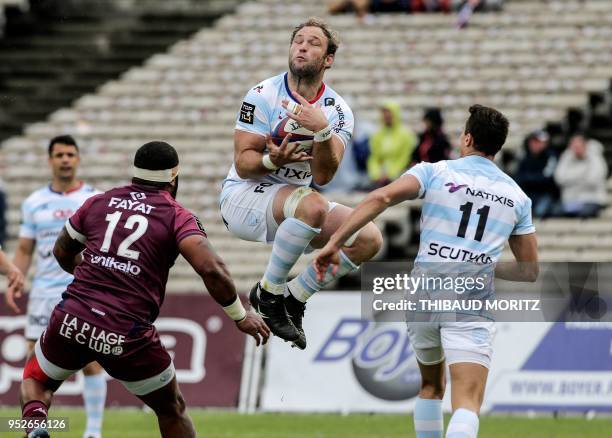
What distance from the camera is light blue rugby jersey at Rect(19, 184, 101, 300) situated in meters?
12.9

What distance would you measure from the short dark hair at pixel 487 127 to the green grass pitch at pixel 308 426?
5252mm

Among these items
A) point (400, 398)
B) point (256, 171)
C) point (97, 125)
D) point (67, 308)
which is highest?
point (256, 171)

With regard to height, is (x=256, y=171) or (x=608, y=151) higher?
(x=256, y=171)

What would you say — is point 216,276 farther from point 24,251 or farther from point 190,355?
point 190,355

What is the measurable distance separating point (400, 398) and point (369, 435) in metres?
1.97

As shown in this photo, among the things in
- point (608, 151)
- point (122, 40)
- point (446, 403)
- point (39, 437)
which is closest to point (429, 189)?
point (39, 437)

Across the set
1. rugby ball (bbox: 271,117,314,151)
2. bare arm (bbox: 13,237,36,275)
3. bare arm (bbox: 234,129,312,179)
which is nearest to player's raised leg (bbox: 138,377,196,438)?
bare arm (bbox: 234,129,312,179)

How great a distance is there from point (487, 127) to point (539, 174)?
30.6 ft

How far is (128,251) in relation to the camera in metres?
8.50

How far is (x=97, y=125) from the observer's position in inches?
864

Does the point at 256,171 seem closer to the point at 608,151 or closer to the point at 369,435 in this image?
the point at 369,435

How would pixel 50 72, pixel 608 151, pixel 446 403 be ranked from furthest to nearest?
pixel 50 72
pixel 608 151
pixel 446 403

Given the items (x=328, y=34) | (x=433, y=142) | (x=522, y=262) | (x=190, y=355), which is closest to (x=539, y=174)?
(x=433, y=142)

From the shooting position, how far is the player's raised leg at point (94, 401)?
12.5 meters
